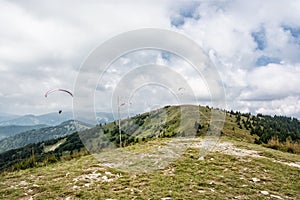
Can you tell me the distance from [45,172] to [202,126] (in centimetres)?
3288

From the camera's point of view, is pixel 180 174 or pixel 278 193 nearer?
pixel 278 193

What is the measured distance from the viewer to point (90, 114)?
1275 cm

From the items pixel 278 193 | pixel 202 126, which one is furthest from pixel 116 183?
pixel 202 126

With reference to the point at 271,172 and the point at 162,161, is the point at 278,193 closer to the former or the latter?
the point at 271,172

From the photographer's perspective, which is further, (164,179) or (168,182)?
(164,179)

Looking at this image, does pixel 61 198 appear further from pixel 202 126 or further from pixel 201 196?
pixel 202 126

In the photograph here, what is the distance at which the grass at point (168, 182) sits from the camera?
332 inches

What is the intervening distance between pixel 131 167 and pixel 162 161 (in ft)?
5.67

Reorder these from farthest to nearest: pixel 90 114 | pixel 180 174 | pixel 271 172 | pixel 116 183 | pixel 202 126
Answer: pixel 202 126, pixel 90 114, pixel 271 172, pixel 180 174, pixel 116 183

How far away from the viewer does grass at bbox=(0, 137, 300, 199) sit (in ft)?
27.7

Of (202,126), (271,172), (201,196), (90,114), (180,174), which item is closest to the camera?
(201,196)

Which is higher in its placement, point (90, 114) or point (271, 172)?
point (90, 114)

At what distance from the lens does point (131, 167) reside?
12.1 metres

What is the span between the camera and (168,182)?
9.62 m
